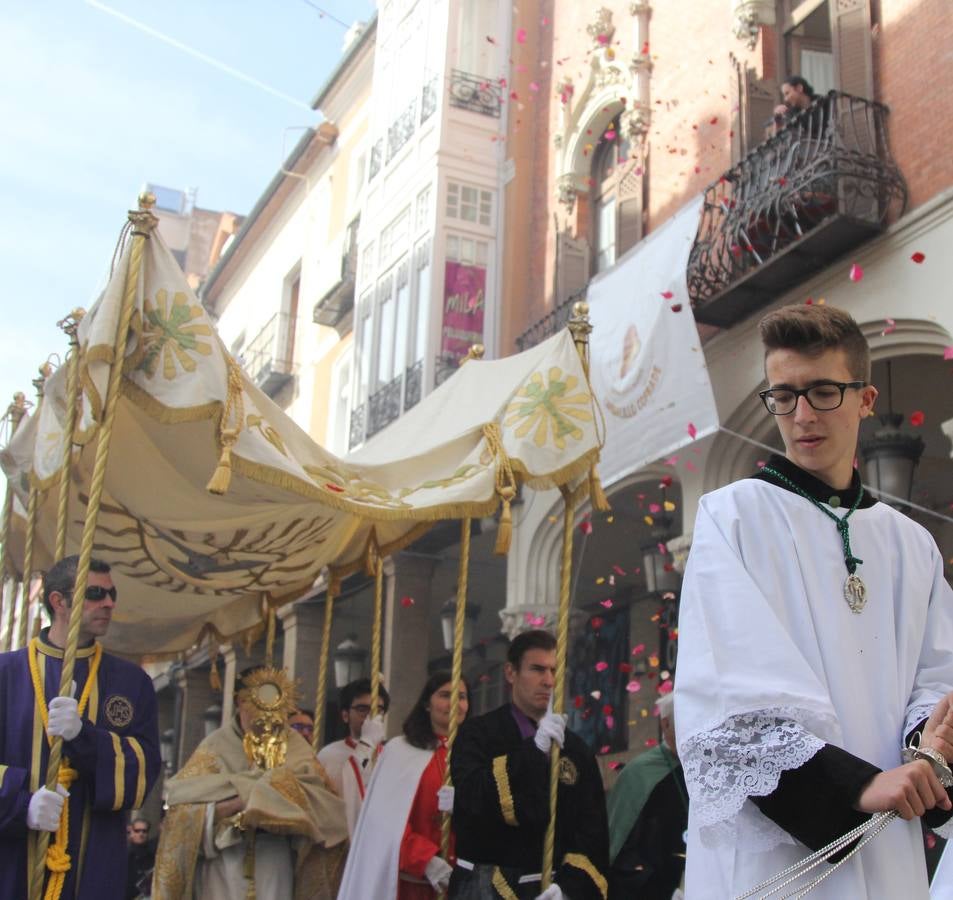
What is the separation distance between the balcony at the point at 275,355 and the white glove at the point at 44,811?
19557mm

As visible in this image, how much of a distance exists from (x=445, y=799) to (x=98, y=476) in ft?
7.15

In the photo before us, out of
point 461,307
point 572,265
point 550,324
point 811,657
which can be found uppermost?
point 572,265

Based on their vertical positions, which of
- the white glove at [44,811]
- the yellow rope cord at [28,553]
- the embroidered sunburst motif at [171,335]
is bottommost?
the white glove at [44,811]

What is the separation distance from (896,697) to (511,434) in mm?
4508

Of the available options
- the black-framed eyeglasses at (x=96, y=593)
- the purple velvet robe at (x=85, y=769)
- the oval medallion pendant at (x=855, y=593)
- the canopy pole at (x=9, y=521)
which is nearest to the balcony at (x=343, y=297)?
the canopy pole at (x=9, y=521)

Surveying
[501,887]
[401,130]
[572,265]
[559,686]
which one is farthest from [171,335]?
[401,130]

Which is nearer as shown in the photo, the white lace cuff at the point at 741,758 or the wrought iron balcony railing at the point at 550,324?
the white lace cuff at the point at 741,758

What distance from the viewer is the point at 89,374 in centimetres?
589

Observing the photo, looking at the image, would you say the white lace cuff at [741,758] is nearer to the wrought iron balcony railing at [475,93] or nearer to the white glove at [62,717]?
the white glove at [62,717]

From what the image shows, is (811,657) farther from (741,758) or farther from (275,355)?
(275,355)

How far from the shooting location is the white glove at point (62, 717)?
5219mm

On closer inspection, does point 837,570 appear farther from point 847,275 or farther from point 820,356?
point 847,275

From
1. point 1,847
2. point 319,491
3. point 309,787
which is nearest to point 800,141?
point 319,491

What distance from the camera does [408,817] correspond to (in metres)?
6.67
